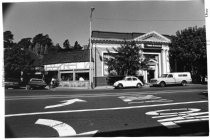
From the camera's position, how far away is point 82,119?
6668 millimetres

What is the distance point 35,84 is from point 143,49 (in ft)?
40.6

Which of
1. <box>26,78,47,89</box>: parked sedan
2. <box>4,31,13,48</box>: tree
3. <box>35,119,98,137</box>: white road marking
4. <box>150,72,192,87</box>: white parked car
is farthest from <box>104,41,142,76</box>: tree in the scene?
<box>35,119,98,137</box>: white road marking

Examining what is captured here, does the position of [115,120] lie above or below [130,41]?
below

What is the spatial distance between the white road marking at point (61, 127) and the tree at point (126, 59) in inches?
614

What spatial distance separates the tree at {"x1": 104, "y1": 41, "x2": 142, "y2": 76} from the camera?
22203 mm

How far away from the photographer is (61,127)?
591 cm

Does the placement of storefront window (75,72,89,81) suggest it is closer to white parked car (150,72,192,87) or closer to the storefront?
the storefront

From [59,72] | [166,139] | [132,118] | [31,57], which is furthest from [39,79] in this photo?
[166,139]

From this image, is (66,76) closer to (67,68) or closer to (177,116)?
(67,68)

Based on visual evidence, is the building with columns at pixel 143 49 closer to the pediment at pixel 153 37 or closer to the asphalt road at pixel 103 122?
the pediment at pixel 153 37

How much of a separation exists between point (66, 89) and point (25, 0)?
831cm

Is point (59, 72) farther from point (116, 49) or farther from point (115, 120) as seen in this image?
point (116, 49)

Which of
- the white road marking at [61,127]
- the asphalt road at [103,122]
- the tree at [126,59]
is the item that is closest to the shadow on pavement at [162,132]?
the asphalt road at [103,122]

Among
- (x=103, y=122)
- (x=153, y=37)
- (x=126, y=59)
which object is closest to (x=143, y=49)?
(x=153, y=37)
